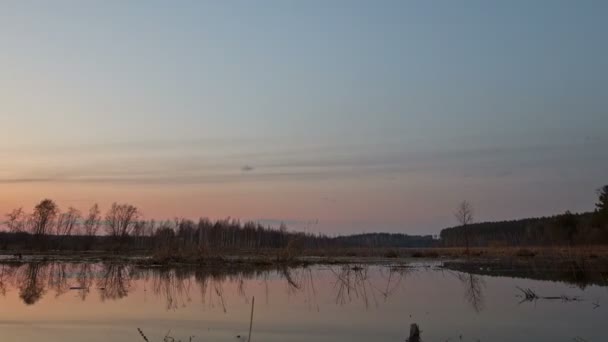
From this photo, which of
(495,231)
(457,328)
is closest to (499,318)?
(457,328)

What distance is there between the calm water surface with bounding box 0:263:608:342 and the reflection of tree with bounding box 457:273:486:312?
1.6 inches

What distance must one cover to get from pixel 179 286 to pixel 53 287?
4599mm

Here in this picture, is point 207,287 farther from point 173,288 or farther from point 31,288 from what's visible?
point 31,288

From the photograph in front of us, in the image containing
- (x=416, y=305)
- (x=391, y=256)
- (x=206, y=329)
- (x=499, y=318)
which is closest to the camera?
(x=206, y=329)

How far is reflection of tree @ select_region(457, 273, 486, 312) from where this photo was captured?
15500 mm

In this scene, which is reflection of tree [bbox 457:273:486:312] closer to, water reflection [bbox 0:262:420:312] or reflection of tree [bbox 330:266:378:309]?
water reflection [bbox 0:262:420:312]

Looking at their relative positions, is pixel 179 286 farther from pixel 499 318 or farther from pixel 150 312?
pixel 499 318

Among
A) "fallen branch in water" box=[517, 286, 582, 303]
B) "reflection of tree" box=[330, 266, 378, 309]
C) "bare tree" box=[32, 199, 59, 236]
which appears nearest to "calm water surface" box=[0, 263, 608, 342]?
"reflection of tree" box=[330, 266, 378, 309]

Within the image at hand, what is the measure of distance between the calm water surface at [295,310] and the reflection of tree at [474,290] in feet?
0.13

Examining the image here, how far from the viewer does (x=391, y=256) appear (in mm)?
52500

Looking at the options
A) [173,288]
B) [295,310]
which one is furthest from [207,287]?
[295,310]

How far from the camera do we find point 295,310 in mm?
14203

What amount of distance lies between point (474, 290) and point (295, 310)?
26.9 feet

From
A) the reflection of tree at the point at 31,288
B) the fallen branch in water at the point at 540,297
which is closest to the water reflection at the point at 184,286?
the reflection of tree at the point at 31,288
